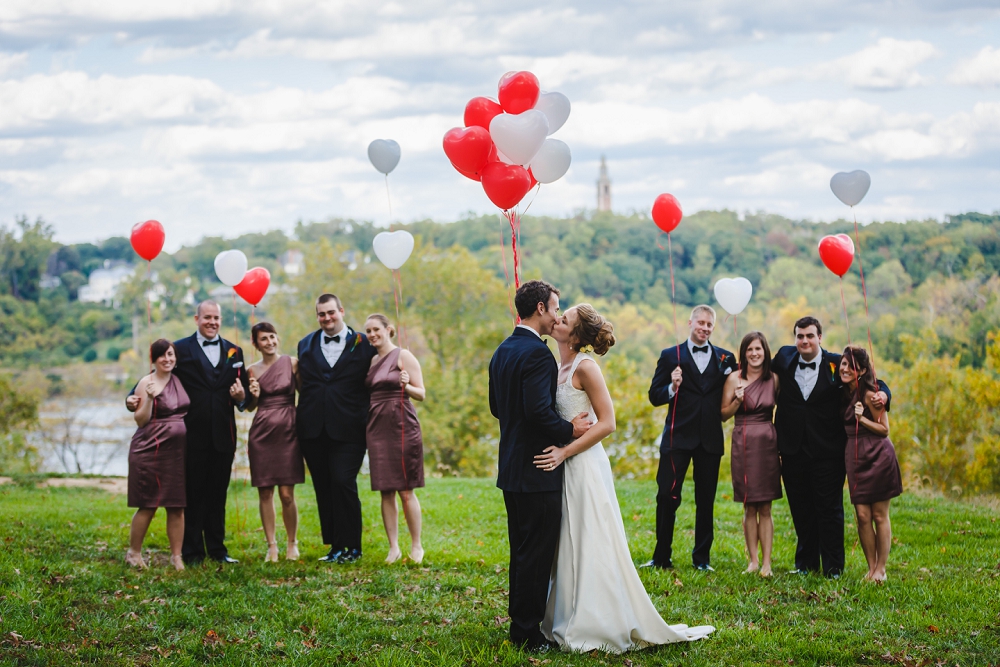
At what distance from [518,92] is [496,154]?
513mm

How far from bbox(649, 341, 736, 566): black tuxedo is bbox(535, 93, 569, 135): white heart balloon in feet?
7.21

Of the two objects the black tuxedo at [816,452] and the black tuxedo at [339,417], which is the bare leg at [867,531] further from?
the black tuxedo at [339,417]

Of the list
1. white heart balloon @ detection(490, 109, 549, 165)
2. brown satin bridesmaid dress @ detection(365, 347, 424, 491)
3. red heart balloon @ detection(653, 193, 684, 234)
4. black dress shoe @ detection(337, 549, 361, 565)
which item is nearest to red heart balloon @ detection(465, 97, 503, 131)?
white heart balloon @ detection(490, 109, 549, 165)

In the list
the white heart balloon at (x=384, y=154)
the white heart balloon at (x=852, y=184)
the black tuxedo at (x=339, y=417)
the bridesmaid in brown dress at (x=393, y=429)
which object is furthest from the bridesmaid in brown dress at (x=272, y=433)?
the white heart balloon at (x=852, y=184)

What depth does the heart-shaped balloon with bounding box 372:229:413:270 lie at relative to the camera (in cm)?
811

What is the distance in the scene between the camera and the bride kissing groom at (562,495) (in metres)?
5.21

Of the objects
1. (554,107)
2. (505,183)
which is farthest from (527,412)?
(554,107)

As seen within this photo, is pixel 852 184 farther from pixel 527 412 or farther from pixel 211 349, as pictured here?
pixel 211 349

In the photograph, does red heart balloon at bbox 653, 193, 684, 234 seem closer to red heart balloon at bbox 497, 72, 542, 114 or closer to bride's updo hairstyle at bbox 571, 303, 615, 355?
red heart balloon at bbox 497, 72, 542, 114

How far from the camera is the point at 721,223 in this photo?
49.1 metres

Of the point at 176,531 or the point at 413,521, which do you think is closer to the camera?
the point at 176,531

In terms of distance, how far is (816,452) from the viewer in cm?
709

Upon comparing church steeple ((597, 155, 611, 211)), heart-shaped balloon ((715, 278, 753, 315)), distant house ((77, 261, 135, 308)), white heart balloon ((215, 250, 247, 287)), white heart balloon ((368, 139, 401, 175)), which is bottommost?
heart-shaped balloon ((715, 278, 753, 315))

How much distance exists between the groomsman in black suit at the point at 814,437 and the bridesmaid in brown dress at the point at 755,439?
0.11 meters
